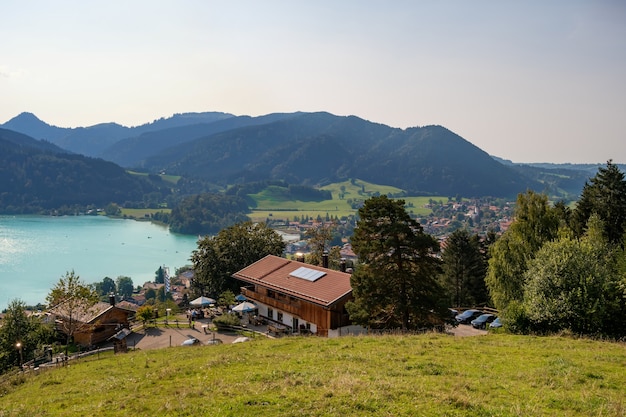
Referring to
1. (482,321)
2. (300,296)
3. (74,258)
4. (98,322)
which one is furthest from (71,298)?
(74,258)

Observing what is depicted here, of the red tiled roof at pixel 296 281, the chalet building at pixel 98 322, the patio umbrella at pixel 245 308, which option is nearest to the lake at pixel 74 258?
the chalet building at pixel 98 322

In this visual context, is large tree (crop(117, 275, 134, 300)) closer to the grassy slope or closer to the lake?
the lake

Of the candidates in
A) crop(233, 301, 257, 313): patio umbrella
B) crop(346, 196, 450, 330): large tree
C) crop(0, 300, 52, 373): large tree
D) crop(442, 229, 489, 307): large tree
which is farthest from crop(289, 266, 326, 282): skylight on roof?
crop(442, 229, 489, 307): large tree

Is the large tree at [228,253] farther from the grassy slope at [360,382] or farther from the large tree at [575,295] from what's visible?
the large tree at [575,295]

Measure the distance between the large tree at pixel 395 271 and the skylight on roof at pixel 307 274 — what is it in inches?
271

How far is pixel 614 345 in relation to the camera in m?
17.1

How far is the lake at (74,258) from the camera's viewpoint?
116m

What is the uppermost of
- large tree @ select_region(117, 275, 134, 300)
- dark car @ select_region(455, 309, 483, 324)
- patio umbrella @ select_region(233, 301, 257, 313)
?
patio umbrella @ select_region(233, 301, 257, 313)

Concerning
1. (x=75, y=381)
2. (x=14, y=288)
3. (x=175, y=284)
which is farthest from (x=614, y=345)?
(x=14, y=288)

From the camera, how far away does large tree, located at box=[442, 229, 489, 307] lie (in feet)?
153

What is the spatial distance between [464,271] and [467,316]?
12.0 meters

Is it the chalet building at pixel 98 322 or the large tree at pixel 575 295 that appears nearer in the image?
the large tree at pixel 575 295

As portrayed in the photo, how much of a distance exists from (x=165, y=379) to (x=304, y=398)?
547cm

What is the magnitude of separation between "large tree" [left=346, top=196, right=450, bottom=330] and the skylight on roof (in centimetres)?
687
